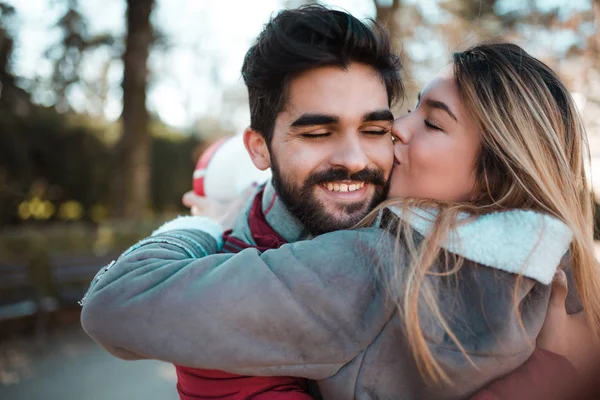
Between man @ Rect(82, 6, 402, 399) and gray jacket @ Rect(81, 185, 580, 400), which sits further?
man @ Rect(82, 6, 402, 399)

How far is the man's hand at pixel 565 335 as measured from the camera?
1.70m

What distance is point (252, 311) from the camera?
1.42 m

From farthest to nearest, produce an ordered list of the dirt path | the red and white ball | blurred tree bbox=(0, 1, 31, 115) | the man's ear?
blurred tree bbox=(0, 1, 31, 115) → the dirt path → the red and white ball → the man's ear

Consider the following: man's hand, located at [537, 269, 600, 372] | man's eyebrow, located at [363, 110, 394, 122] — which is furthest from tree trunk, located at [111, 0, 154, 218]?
man's hand, located at [537, 269, 600, 372]

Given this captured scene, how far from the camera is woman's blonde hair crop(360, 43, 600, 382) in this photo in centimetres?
168

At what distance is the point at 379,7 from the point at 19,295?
6124 mm

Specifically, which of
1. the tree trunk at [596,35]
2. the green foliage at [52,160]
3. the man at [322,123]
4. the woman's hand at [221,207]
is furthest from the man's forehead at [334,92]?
the green foliage at [52,160]

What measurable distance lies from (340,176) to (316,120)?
21 centimetres

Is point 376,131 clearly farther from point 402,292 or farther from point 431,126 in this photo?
point 402,292

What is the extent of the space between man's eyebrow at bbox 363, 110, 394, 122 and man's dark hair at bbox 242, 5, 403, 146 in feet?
0.56

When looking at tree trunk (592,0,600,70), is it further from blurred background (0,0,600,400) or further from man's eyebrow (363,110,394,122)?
man's eyebrow (363,110,394,122)

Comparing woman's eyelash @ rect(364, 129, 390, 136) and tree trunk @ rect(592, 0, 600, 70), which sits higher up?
tree trunk @ rect(592, 0, 600, 70)

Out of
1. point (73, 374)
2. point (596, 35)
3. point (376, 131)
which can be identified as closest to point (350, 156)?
point (376, 131)

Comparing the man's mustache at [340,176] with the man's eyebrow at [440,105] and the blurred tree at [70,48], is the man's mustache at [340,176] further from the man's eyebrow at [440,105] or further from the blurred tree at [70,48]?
the blurred tree at [70,48]
